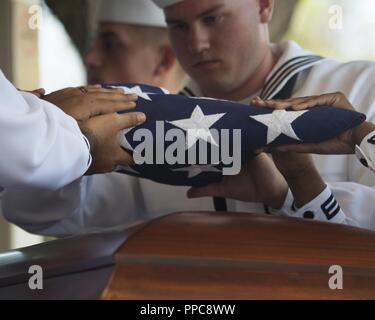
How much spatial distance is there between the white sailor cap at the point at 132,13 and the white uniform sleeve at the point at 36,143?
0.72m

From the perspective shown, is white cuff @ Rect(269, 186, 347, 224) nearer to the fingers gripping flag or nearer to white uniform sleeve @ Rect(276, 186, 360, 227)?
white uniform sleeve @ Rect(276, 186, 360, 227)

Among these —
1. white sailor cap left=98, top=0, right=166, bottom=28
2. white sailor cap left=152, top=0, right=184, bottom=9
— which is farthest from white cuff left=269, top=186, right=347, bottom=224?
white sailor cap left=98, top=0, right=166, bottom=28

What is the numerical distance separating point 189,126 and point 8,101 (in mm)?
241

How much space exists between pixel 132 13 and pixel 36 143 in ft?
2.96

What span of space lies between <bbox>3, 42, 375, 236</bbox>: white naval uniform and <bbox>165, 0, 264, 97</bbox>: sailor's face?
49 millimetres

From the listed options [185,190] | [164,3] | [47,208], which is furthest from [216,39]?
[47,208]

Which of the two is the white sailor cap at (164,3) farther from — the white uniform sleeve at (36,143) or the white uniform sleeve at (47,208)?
the white uniform sleeve at (36,143)

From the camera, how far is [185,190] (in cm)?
135

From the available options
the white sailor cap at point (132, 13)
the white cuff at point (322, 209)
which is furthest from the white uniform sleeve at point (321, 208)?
the white sailor cap at point (132, 13)

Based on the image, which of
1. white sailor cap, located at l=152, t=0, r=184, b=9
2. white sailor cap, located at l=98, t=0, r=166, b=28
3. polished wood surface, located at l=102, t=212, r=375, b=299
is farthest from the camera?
white sailor cap, located at l=98, t=0, r=166, b=28

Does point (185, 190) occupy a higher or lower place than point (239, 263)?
lower

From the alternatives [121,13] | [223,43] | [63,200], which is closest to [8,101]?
[63,200]

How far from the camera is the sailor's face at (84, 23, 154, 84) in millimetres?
1638

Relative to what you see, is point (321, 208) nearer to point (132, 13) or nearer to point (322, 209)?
point (322, 209)
